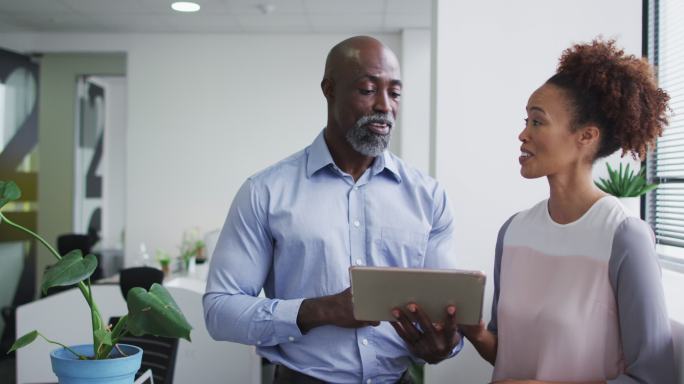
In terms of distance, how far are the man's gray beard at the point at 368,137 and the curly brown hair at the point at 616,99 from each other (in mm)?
453

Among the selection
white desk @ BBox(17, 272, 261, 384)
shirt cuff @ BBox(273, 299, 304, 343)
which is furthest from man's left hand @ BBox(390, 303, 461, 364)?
white desk @ BBox(17, 272, 261, 384)

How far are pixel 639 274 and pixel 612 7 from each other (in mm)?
1698

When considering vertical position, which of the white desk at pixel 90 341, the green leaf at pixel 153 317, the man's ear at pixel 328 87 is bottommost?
the white desk at pixel 90 341

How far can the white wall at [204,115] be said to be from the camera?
665 cm

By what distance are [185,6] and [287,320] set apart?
15.3 feet

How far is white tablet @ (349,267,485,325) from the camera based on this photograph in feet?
4.43

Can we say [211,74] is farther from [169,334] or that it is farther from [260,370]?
[169,334]

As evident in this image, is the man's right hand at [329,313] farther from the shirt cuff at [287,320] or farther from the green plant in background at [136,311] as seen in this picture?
the green plant in background at [136,311]

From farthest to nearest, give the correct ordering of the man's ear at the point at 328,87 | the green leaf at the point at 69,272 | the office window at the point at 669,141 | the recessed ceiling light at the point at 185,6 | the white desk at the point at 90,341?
the recessed ceiling light at the point at 185,6 → the white desk at the point at 90,341 → the office window at the point at 669,141 → the man's ear at the point at 328,87 → the green leaf at the point at 69,272

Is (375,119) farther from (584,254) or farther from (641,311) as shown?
(641,311)

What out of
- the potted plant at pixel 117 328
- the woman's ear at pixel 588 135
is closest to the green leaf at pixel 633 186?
the woman's ear at pixel 588 135

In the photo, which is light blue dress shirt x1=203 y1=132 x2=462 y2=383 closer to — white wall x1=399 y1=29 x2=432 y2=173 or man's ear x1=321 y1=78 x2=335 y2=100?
man's ear x1=321 y1=78 x2=335 y2=100

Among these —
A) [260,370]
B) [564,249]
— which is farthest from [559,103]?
[260,370]

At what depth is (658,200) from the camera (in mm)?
2781
